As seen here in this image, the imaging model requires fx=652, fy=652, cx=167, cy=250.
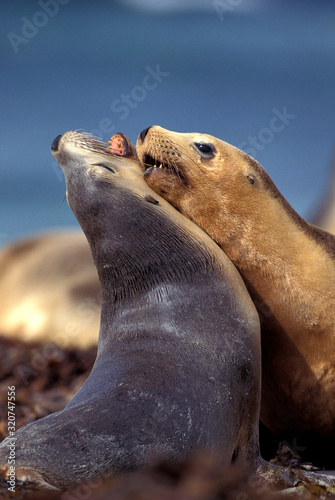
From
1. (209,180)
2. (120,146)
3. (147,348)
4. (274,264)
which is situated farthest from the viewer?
(120,146)

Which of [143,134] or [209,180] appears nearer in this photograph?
[209,180]

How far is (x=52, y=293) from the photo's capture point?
1071cm

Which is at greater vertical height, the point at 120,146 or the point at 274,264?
the point at 120,146

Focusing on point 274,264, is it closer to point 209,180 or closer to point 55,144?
point 209,180

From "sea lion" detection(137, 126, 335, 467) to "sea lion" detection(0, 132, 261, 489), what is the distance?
22 cm

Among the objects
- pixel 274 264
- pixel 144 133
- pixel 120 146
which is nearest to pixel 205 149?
pixel 144 133

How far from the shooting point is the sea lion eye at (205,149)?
459cm

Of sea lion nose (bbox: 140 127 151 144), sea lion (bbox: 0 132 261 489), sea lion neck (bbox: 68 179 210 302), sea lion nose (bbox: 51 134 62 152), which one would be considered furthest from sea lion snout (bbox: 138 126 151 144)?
sea lion neck (bbox: 68 179 210 302)

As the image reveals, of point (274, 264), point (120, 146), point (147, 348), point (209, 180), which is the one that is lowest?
point (147, 348)

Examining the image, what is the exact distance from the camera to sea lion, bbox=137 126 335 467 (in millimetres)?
4312

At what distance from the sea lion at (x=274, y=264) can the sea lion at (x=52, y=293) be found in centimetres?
546

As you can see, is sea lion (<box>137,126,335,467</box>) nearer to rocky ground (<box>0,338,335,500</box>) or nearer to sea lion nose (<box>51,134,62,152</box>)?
rocky ground (<box>0,338,335,500</box>)

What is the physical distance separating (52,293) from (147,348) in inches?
289

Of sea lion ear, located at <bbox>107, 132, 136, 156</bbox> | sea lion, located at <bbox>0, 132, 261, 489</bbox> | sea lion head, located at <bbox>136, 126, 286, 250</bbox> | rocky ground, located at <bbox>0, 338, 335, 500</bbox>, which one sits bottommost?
rocky ground, located at <bbox>0, 338, 335, 500</bbox>
